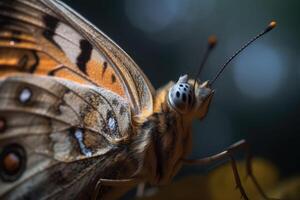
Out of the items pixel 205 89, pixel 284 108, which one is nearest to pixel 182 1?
pixel 284 108

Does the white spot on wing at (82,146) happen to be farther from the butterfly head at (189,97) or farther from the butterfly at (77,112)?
the butterfly head at (189,97)

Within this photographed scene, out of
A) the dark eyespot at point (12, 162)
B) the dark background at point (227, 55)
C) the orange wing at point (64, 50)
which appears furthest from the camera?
the dark background at point (227, 55)

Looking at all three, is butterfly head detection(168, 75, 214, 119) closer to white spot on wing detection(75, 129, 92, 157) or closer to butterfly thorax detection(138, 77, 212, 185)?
butterfly thorax detection(138, 77, 212, 185)

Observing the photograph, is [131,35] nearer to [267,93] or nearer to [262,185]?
[267,93]

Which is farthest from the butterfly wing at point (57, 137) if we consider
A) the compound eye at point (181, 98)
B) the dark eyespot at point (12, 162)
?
the compound eye at point (181, 98)

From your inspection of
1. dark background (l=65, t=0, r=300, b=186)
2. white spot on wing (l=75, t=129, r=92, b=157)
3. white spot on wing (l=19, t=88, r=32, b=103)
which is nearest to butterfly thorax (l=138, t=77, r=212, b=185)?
white spot on wing (l=75, t=129, r=92, b=157)

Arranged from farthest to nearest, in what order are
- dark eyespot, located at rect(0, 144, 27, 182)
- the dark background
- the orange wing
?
the dark background, the orange wing, dark eyespot, located at rect(0, 144, 27, 182)
